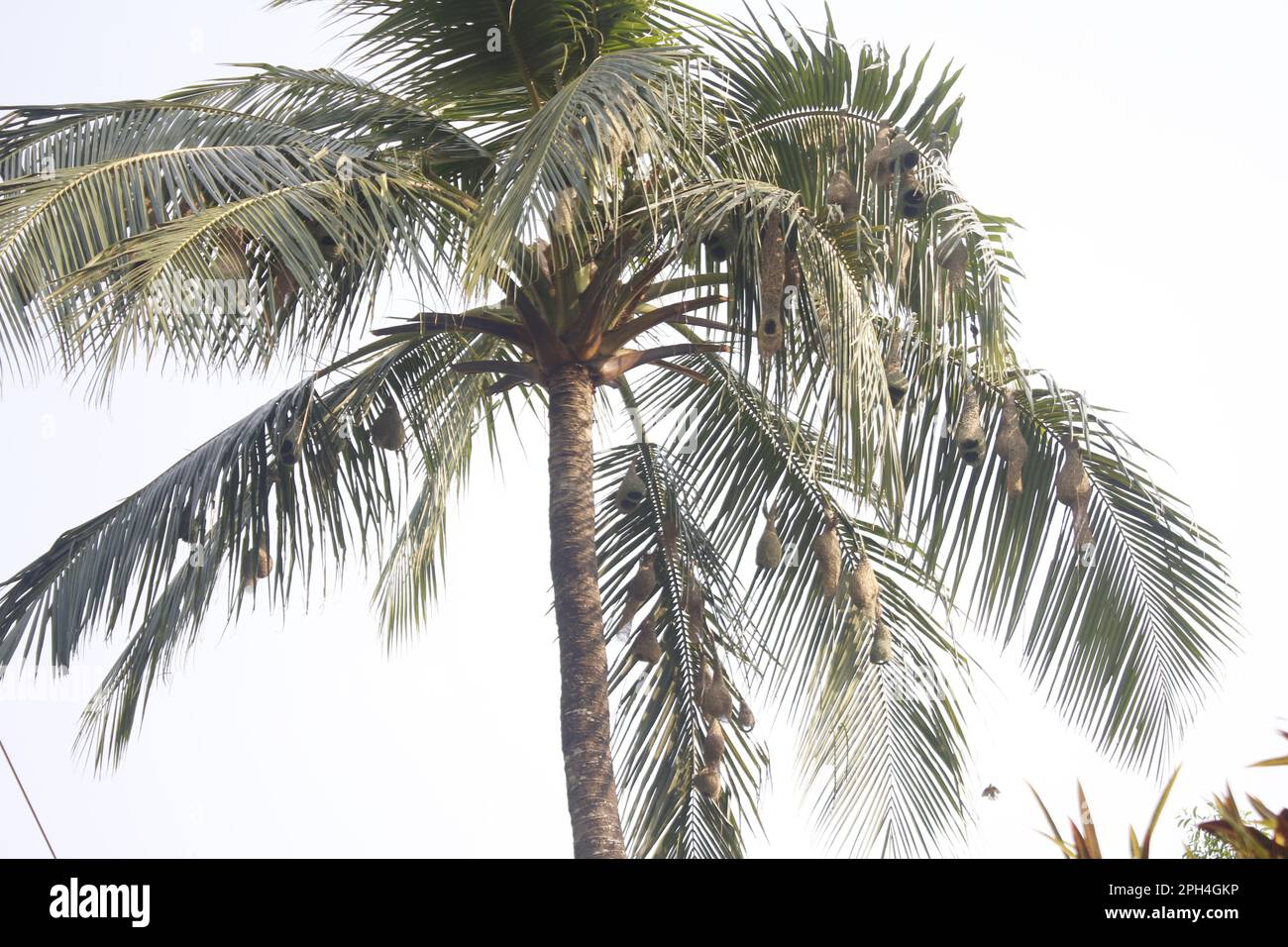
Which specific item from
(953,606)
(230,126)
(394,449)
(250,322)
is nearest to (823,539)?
(953,606)

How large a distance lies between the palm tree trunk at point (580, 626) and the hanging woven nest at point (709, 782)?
72.9 inches

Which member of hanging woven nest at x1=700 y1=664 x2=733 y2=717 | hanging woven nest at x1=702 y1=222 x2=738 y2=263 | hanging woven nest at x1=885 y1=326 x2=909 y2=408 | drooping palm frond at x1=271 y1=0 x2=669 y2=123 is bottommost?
hanging woven nest at x1=700 y1=664 x2=733 y2=717

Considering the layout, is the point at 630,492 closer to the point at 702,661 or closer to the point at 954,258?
the point at 702,661

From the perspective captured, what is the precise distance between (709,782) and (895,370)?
9.31ft

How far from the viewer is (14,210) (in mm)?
5754

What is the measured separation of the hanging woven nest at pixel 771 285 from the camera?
6.49m

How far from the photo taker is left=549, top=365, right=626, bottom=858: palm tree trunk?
21.9 ft

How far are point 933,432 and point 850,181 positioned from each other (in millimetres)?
1686

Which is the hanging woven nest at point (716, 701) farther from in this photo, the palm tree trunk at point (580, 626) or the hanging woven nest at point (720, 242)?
the hanging woven nest at point (720, 242)

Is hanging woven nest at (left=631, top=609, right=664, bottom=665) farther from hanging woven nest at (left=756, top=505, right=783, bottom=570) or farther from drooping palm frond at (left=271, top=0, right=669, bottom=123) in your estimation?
drooping palm frond at (left=271, top=0, right=669, bottom=123)

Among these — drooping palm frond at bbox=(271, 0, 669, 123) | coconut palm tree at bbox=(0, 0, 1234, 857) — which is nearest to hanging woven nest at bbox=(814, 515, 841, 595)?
coconut palm tree at bbox=(0, 0, 1234, 857)

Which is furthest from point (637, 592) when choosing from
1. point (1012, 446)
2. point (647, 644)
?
point (1012, 446)

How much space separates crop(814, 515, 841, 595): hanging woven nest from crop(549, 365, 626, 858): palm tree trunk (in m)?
1.23

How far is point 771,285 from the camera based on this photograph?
21.3 feet
